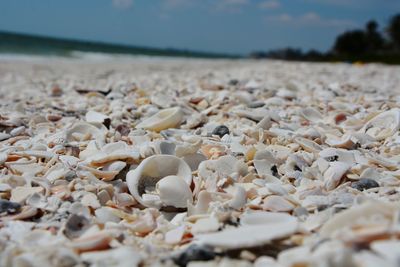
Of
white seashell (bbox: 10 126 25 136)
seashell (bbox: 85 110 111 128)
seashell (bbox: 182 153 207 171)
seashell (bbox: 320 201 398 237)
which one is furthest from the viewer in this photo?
seashell (bbox: 85 110 111 128)

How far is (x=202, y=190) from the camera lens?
1.87 meters

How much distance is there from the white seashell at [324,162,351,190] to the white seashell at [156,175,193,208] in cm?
60

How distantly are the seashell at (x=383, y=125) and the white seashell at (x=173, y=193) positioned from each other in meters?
1.33

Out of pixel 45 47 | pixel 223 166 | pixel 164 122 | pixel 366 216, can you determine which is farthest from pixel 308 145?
pixel 45 47

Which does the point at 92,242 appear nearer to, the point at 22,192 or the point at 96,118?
the point at 22,192

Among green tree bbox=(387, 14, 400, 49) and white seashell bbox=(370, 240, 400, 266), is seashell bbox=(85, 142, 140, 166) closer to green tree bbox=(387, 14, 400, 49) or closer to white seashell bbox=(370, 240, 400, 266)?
white seashell bbox=(370, 240, 400, 266)

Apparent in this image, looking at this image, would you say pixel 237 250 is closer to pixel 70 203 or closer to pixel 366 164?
pixel 70 203

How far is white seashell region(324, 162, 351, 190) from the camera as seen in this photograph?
193 centimetres

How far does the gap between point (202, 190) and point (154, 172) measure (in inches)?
9.5

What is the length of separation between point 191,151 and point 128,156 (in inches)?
11.9

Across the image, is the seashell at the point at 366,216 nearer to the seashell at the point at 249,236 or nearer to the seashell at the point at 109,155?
the seashell at the point at 249,236

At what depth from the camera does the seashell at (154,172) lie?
6.25ft

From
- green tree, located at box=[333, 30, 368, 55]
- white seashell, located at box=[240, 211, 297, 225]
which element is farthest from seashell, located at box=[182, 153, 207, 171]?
green tree, located at box=[333, 30, 368, 55]

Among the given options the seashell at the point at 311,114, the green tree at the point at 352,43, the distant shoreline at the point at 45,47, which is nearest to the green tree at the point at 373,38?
the green tree at the point at 352,43
